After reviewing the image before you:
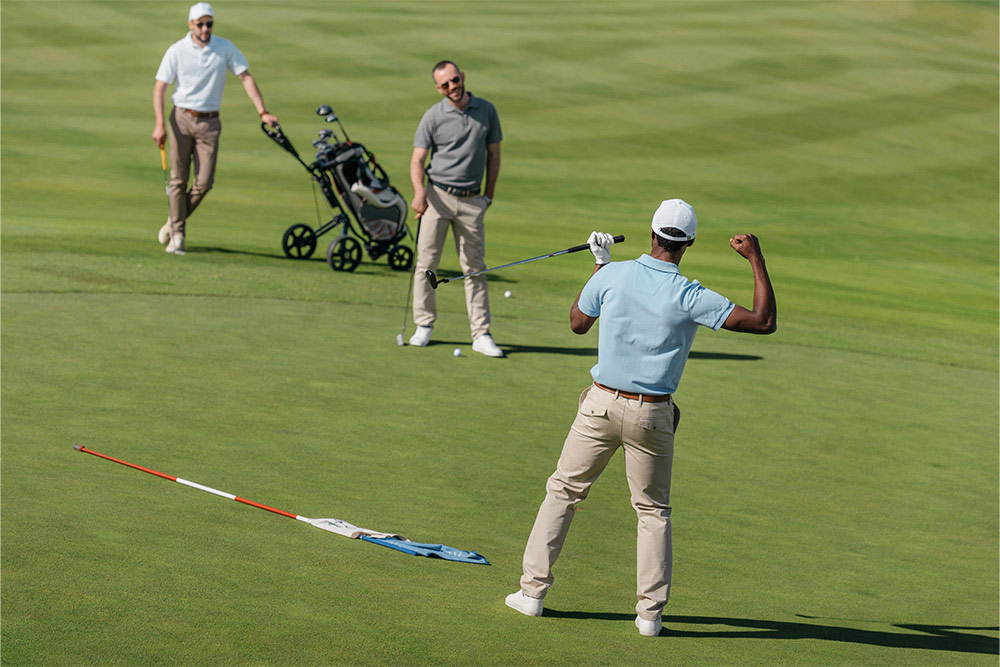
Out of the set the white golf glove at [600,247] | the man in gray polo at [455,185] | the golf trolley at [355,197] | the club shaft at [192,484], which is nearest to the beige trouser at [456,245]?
the man in gray polo at [455,185]

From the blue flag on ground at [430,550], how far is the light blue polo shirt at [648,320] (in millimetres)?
1176

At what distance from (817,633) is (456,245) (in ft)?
19.2

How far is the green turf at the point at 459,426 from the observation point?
17.1 feet

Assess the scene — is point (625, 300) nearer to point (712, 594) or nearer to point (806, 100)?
point (712, 594)

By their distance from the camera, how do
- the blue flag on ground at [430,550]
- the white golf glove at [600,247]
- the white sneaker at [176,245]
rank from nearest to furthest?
the white golf glove at [600,247] → the blue flag on ground at [430,550] → the white sneaker at [176,245]

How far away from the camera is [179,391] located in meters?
8.59

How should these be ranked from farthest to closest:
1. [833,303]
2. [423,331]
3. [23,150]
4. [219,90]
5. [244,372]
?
[23,150] → [833,303] → [219,90] → [423,331] → [244,372]

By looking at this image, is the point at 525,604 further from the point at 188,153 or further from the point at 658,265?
the point at 188,153

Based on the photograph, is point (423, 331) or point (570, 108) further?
point (570, 108)

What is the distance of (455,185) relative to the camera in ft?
34.2

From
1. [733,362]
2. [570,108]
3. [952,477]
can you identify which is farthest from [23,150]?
[952,477]

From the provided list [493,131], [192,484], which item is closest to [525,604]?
[192,484]

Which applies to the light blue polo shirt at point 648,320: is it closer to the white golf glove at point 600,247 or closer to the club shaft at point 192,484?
the white golf glove at point 600,247

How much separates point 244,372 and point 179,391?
30.0 inches
